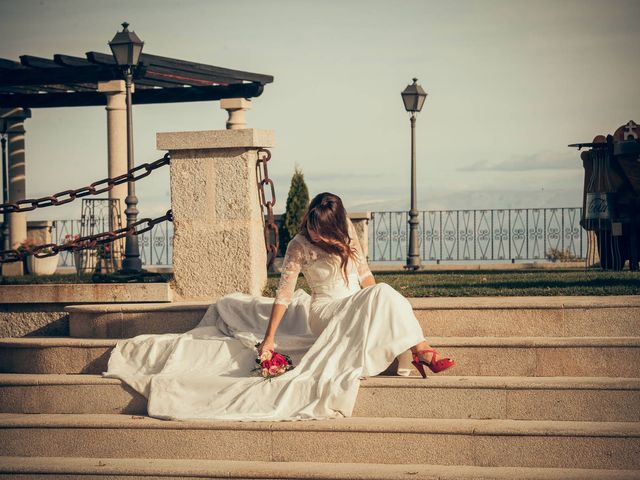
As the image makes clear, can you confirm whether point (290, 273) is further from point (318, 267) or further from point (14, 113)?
point (14, 113)

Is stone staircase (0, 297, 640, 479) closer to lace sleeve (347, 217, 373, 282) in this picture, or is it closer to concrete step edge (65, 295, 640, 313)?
concrete step edge (65, 295, 640, 313)

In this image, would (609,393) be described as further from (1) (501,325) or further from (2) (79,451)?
(2) (79,451)

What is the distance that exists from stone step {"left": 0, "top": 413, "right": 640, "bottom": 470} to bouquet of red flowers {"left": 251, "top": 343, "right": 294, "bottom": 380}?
1.49ft

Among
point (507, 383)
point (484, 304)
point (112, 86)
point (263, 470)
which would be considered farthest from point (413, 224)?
point (263, 470)

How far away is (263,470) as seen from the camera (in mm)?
6449

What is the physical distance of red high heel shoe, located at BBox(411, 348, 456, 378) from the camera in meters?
6.97

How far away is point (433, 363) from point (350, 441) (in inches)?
33.3

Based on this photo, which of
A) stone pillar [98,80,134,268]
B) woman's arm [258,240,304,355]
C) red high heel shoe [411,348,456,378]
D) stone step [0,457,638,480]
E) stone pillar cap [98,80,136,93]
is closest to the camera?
stone step [0,457,638,480]

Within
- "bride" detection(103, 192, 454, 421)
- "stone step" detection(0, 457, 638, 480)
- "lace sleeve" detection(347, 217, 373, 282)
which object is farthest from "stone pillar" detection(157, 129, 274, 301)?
"stone step" detection(0, 457, 638, 480)

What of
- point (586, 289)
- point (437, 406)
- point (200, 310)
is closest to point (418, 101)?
point (586, 289)

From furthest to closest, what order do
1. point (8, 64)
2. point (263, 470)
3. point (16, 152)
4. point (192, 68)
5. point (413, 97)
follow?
point (16, 152), point (8, 64), point (413, 97), point (192, 68), point (263, 470)

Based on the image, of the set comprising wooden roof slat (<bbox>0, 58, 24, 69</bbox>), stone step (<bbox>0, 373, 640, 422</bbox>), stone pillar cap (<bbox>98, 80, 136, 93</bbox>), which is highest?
wooden roof slat (<bbox>0, 58, 24, 69</bbox>)

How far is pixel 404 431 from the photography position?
259 inches

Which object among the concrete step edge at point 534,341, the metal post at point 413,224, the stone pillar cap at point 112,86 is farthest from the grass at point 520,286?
the stone pillar cap at point 112,86
